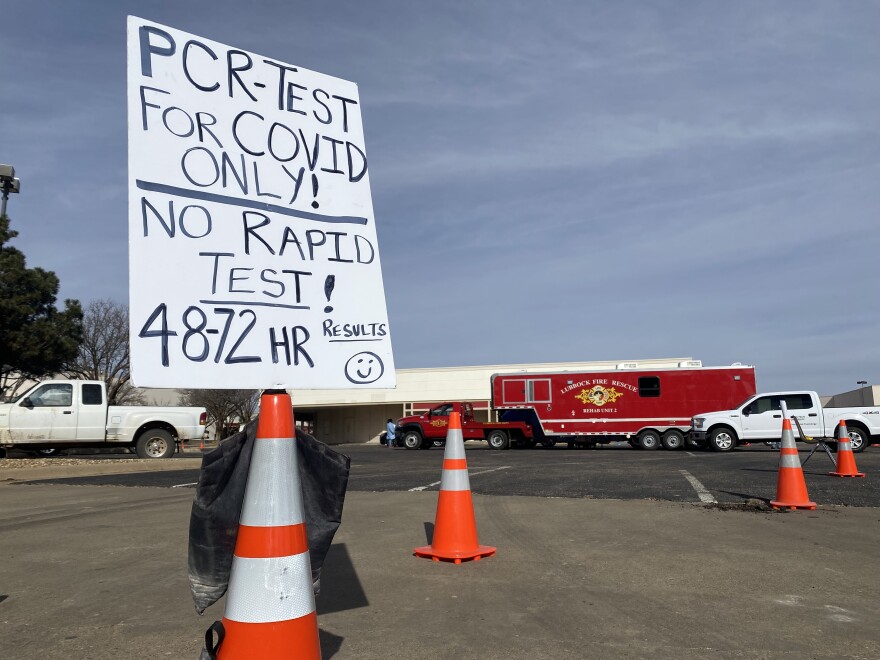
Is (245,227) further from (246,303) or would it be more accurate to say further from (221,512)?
(221,512)

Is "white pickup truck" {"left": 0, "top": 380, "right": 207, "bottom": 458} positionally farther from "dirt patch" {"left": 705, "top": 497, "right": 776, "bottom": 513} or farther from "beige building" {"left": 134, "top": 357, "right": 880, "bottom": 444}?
"beige building" {"left": 134, "top": 357, "right": 880, "bottom": 444}

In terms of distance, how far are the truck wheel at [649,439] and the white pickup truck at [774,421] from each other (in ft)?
11.7

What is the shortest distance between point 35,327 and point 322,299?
85.3 ft

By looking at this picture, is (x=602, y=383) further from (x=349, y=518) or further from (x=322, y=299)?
(x=322, y=299)

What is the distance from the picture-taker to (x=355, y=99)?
144 inches

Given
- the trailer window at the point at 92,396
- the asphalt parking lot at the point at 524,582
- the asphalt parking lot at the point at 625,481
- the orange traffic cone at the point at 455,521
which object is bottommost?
the asphalt parking lot at the point at 625,481

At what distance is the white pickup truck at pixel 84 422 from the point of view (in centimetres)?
1753

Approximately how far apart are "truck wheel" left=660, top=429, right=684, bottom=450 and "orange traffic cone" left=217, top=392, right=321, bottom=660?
25.3 m

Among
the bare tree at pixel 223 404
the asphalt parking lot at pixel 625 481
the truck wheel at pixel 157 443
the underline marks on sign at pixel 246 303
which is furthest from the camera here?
the bare tree at pixel 223 404

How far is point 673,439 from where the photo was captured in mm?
26031

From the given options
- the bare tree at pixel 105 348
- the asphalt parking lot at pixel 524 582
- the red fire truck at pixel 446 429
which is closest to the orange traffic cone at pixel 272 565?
the asphalt parking lot at pixel 524 582

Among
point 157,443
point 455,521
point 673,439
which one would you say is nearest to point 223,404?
point 157,443

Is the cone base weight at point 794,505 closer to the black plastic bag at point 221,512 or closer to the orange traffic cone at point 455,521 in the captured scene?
the orange traffic cone at point 455,521

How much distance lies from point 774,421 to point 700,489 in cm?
1355
